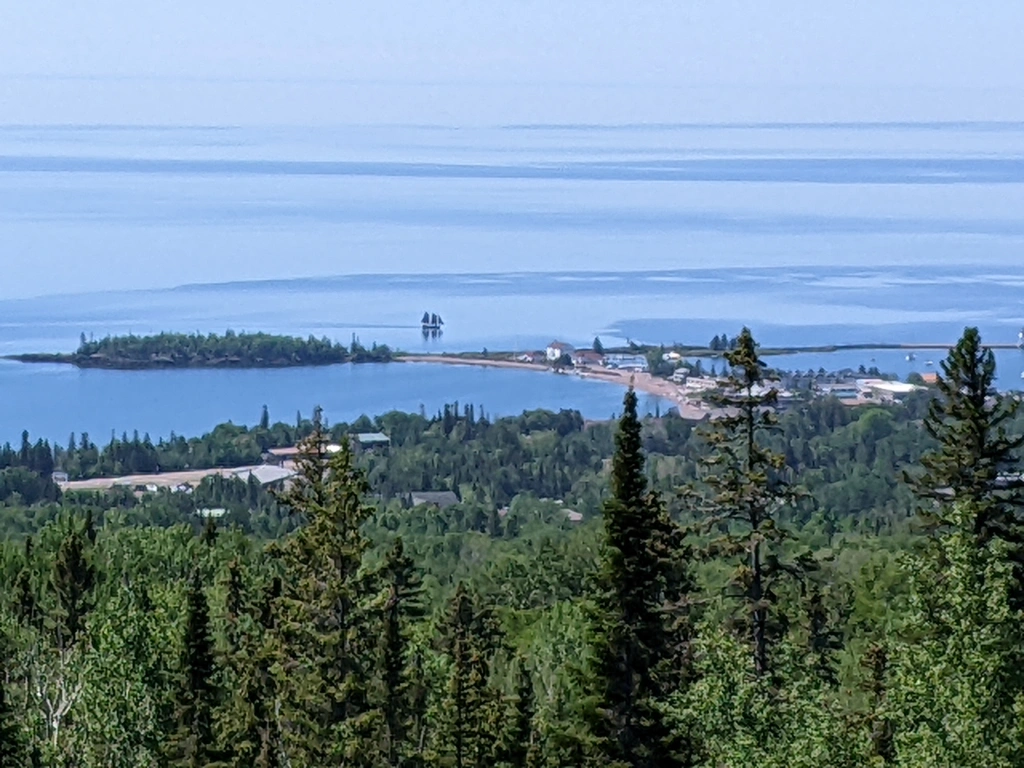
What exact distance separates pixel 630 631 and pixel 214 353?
82.0 m

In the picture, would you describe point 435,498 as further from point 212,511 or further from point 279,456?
point 212,511

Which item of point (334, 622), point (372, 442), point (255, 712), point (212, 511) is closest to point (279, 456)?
point (372, 442)

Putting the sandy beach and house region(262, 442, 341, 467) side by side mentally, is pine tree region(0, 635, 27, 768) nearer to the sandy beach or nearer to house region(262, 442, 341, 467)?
house region(262, 442, 341, 467)

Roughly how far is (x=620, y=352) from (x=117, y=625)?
72561 mm

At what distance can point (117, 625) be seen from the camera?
21594mm

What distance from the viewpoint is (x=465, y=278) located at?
119188 mm

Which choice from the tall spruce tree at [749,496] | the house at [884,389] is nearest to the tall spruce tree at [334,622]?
the tall spruce tree at [749,496]

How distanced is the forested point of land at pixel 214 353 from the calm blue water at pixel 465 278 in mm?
952

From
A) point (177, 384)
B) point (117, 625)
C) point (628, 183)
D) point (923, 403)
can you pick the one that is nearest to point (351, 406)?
point (177, 384)

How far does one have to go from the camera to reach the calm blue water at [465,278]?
91.1m

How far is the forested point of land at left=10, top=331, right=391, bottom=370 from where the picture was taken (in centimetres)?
9456

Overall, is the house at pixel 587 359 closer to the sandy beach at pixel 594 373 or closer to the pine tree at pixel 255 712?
the sandy beach at pixel 594 373

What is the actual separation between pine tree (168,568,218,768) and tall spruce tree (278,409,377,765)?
3756mm

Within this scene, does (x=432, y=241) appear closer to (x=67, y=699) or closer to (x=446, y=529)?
(x=446, y=529)
